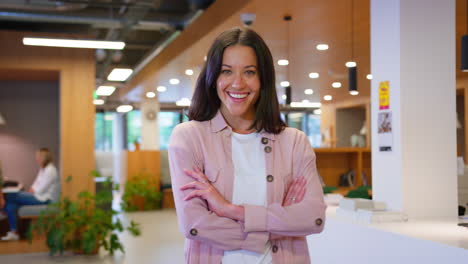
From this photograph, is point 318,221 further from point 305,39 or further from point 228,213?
point 305,39

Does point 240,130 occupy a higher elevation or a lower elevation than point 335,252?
higher

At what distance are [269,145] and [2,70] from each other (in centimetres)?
713

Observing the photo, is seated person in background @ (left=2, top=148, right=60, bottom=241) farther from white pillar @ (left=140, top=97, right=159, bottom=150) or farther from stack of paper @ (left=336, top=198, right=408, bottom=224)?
white pillar @ (left=140, top=97, right=159, bottom=150)

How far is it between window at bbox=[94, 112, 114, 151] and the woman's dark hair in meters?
24.6

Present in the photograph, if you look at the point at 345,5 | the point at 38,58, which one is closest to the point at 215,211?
the point at 345,5

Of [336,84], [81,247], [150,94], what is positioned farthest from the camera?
[150,94]

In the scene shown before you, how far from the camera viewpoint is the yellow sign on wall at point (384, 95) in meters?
4.09

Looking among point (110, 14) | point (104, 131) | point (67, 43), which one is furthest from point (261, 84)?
point (104, 131)

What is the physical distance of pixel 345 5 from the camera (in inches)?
254

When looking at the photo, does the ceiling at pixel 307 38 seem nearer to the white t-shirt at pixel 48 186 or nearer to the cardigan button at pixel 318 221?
the white t-shirt at pixel 48 186

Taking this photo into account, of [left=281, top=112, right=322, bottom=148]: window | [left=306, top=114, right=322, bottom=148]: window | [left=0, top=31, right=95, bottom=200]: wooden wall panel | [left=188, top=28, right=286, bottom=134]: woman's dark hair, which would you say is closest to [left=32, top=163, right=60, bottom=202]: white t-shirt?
[left=0, top=31, right=95, bottom=200]: wooden wall panel

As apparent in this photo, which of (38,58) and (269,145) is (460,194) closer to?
(269,145)

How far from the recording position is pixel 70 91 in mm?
7676

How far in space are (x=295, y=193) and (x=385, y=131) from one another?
2.60 meters
